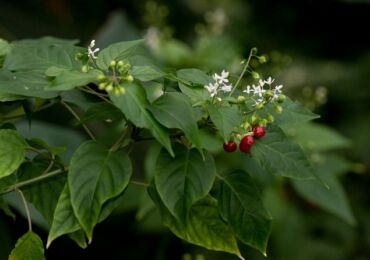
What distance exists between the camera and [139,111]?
1067 millimetres

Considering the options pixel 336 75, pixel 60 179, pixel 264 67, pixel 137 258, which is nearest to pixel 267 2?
pixel 336 75

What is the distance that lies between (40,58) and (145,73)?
23 centimetres

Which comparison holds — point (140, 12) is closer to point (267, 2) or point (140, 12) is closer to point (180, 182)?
point (267, 2)

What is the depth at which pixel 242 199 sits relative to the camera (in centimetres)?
120

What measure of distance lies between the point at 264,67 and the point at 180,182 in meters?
1.94

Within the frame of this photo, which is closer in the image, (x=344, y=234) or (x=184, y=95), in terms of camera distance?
(x=184, y=95)

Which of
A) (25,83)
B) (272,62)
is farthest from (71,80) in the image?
Answer: (272,62)

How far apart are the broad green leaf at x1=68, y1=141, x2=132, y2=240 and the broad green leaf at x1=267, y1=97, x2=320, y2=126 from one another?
0.92ft

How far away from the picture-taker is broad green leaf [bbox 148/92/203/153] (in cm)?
108

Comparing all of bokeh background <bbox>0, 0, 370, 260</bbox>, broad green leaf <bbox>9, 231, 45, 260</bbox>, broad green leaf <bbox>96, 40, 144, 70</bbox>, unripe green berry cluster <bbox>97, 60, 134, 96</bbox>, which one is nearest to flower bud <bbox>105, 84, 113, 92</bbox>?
unripe green berry cluster <bbox>97, 60, 134, 96</bbox>

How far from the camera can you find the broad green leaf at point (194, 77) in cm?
121

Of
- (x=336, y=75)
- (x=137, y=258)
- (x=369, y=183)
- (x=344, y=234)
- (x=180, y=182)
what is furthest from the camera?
(x=336, y=75)

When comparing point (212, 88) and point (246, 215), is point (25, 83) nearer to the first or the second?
point (212, 88)

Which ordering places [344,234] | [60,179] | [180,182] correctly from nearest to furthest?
[180,182], [60,179], [344,234]
